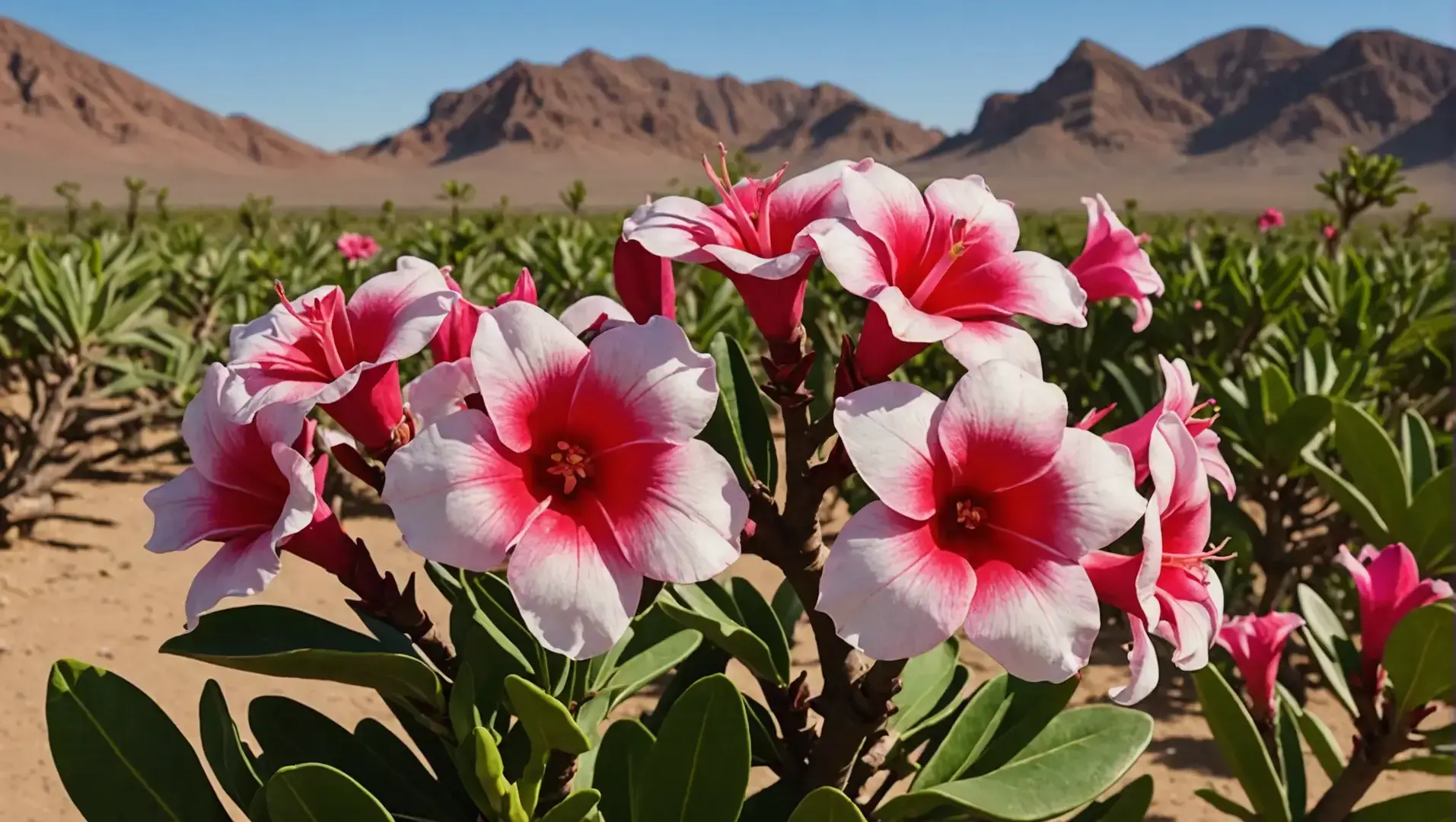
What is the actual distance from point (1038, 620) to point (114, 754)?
947mm

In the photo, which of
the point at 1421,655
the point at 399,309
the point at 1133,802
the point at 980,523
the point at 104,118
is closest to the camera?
the point at 980,523

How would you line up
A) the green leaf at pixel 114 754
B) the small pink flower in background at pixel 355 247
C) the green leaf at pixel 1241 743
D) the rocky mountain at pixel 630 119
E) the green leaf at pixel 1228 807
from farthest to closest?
1. the rocky mountain at pixel 630 119
2. the small pink flower in background at pixel 355 247
3. the green leaf at pixel 1228 807
4. the green leaf at pixel 1241 743
5. the green leaf at pixel 114 754

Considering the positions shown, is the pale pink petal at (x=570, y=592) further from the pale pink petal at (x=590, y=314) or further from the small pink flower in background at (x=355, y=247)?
→ the small pink flower in background at (x=355, y=247)

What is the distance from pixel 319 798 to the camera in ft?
3.16

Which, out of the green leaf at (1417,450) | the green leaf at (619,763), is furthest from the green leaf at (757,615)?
the green leaf at (1417,450)

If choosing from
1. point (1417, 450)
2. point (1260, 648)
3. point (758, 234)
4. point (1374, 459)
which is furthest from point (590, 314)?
Answer: point (1417, 450)

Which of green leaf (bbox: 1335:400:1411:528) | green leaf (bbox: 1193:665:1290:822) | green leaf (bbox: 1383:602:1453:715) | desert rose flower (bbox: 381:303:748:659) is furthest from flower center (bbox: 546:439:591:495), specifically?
green leaf (bbox: 1335:400:1411:528)

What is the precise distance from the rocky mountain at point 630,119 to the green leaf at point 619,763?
138637 mm

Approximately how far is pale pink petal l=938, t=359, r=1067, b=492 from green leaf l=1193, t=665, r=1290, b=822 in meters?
0.83

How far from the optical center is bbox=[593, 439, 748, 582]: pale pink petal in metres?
0.87

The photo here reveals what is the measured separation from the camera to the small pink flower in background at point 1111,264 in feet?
3.99

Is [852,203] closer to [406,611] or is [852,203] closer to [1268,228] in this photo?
[406,611]

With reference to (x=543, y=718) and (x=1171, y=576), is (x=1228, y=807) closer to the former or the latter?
(x=1171, y=576)

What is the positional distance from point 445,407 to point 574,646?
27cm
